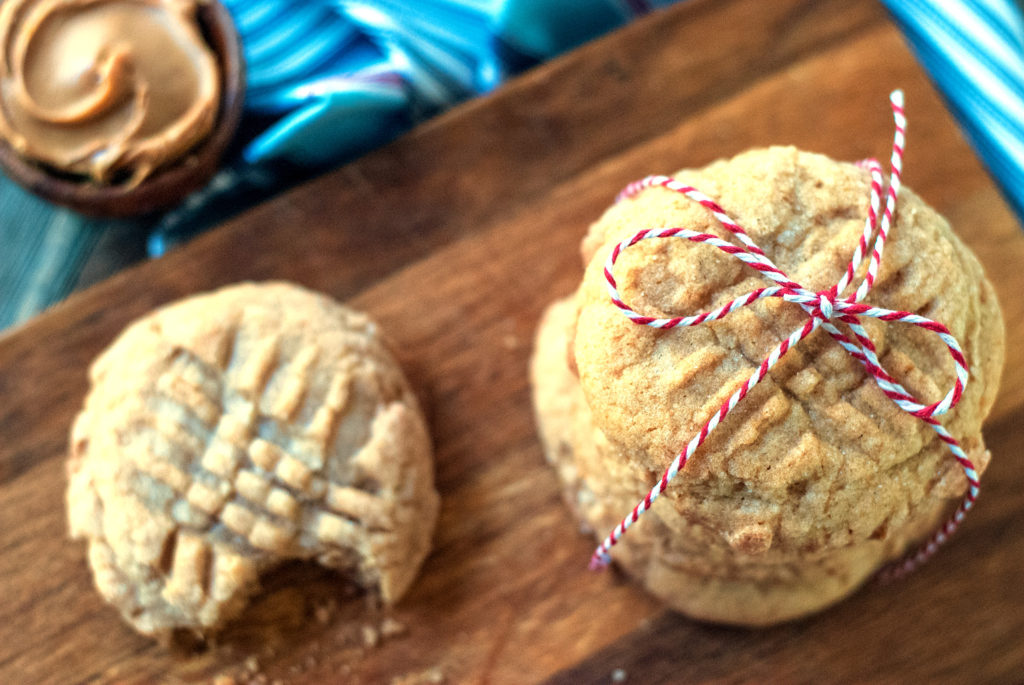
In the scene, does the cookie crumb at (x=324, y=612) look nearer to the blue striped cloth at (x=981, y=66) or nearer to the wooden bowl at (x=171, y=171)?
the wooden bowl at (x=171, y=171)

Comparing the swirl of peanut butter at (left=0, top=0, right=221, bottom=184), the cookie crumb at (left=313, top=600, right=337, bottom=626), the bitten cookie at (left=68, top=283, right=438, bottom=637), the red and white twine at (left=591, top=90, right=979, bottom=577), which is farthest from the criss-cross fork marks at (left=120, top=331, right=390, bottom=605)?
the red and white twine at (left=591, top=90, right=979, bottom=577)

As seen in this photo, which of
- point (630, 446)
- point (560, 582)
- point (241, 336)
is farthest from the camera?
point (560, 582)

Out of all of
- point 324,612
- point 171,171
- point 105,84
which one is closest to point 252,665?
point 324,612

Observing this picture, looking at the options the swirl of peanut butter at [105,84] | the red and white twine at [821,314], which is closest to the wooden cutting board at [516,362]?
the swirl of peanut butter at [105,84]

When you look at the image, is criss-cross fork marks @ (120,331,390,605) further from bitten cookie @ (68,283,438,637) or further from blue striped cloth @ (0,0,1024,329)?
blue striped cloth @ (0,0,1024,329)

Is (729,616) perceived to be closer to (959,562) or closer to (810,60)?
(959,562)

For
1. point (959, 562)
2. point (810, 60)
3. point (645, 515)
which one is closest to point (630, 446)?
point (645, 515)
